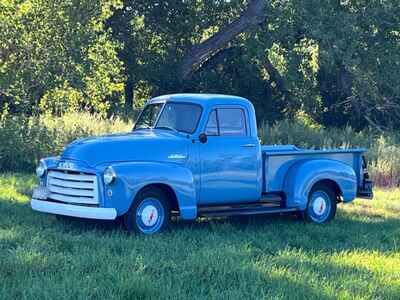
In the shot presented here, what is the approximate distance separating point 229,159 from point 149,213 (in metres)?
1.49

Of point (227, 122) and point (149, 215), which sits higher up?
point (227, 122)

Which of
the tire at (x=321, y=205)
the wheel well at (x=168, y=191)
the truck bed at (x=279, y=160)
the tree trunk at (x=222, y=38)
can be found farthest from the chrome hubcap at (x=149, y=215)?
the tree trunk at (x=222, y=38)

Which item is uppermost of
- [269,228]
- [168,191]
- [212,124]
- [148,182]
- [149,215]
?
[212,124]

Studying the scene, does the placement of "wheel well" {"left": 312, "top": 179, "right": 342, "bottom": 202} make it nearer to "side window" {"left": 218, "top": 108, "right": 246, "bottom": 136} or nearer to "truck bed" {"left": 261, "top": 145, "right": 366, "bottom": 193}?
"truck bed" {"left": 261, "top": 145, "right": 366, "bottom": 193}

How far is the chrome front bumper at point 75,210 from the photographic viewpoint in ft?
29.9

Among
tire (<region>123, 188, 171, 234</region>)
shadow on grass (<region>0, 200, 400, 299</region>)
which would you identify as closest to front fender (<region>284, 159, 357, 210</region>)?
shadow on grass (<region>0, 200, 400, 299</region>)

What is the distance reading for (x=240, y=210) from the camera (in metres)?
10.5

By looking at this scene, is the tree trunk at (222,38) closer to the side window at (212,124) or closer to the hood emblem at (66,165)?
the side window at (212,124)

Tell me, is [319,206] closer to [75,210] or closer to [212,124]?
[212,124]

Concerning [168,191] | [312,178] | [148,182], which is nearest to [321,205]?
[312,178]

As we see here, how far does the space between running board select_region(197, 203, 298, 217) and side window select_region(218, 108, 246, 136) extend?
3.39 ft

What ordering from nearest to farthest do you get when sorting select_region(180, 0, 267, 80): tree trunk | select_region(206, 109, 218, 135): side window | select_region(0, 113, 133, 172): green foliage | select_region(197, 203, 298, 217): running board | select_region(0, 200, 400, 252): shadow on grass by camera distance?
select_region(0, 200, 400, 252): shadow on grass → select_region(197, 203, 298, 217): running board → select_region(206, 109, 218, 135): side window → select_region(0, 113, 133, 172): green foliage → select_region(180, 0, 267, 80): tree trunk

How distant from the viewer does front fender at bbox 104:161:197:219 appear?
30.3 feet

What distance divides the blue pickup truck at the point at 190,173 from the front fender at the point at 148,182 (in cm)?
1
